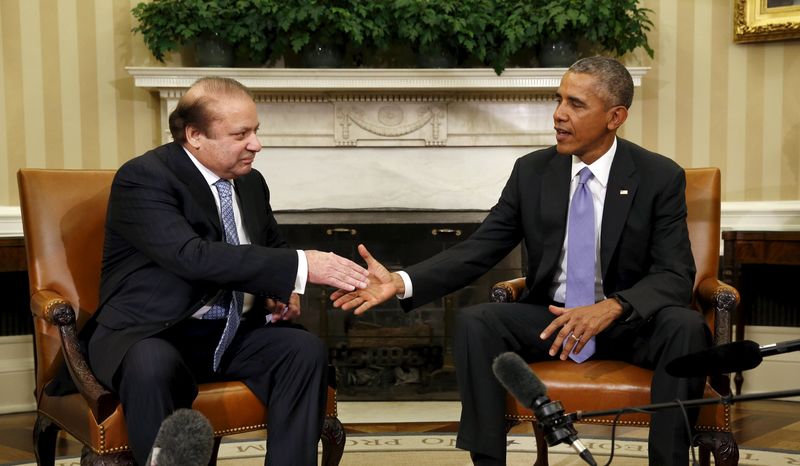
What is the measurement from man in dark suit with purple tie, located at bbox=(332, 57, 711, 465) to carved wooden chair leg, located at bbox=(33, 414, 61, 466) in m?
0.95

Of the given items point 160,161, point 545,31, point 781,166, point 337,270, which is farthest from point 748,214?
point 160,161

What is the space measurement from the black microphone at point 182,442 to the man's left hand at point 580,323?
1.58 m

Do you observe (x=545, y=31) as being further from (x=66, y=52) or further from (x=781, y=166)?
(x=66, y=52)

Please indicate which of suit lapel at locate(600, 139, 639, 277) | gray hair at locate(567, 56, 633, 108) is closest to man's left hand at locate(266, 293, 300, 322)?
suit lapel at locate(600, 139, 639, 277)

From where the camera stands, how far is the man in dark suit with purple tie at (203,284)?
8.34ft

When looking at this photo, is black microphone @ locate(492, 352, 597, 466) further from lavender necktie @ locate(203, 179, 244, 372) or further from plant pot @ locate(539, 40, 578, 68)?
plant pot @ locate(539, 40, 578, 68)

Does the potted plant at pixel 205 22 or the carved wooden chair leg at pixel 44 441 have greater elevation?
the potted plant at pixel 205 22

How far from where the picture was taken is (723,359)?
1.17 m

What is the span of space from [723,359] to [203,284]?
176 cm

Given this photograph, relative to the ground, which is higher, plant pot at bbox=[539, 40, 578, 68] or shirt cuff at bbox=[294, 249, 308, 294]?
plant pot at bbox=[539, 40, 578, 68]

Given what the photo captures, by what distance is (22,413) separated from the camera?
4613mm

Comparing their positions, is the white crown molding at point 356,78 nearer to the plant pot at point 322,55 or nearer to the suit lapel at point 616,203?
the plant pot at point 322,55

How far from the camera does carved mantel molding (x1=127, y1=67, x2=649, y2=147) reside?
15.3 ft

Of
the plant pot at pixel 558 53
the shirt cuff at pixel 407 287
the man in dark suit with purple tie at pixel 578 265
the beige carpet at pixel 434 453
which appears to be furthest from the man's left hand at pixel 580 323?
the plant pot at pixel 558 53
